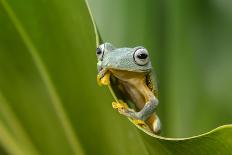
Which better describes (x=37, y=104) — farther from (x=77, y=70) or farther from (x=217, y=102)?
(x=217, y=102)

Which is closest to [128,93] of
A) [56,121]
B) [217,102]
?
[56,121]

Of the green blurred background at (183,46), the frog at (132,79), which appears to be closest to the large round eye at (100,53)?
the frog at (132,79)

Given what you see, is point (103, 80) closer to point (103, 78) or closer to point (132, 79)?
point (103, 78)

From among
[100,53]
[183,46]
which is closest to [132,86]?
[100,53]

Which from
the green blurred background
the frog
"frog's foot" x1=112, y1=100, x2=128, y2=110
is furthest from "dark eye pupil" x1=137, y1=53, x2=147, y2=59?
the green blurred background

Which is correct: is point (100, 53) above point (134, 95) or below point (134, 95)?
above

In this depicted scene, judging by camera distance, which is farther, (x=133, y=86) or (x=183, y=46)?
(x=183, y=46)
